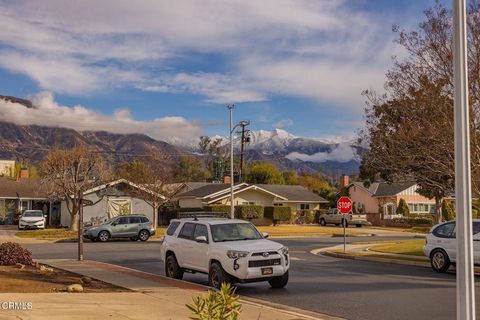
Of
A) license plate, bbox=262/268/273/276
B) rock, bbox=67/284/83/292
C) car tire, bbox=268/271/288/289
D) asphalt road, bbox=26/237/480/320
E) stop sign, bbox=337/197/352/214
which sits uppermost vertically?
stop sign, bbox=337/197/352/214

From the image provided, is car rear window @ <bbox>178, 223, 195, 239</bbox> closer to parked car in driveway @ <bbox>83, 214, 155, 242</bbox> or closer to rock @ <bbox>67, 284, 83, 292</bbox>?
rock @ <bbox>67, 284, 83, 292</bbox>

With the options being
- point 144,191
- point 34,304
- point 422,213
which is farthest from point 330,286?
point 422,213

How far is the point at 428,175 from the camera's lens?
24.1m

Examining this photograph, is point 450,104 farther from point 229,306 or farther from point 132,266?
point 229,306

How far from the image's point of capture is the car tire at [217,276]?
14.5 metres

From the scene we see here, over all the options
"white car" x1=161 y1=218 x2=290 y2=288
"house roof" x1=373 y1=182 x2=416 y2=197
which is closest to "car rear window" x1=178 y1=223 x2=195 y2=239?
"white car" x1=161 y1=218 x2=290 y2=288

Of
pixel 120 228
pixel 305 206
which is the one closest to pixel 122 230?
pixel 120 228

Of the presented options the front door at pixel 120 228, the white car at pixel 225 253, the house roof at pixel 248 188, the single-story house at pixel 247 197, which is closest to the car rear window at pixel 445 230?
the white car at pixel 225 253

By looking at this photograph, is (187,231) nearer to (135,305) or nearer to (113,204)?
(135,305)

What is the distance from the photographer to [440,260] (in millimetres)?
19109

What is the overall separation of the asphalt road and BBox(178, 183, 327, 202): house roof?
35774 mm

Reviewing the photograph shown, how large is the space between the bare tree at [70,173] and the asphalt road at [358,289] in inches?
757

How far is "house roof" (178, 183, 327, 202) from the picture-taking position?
196 ft

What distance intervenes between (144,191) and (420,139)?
26116 mm
